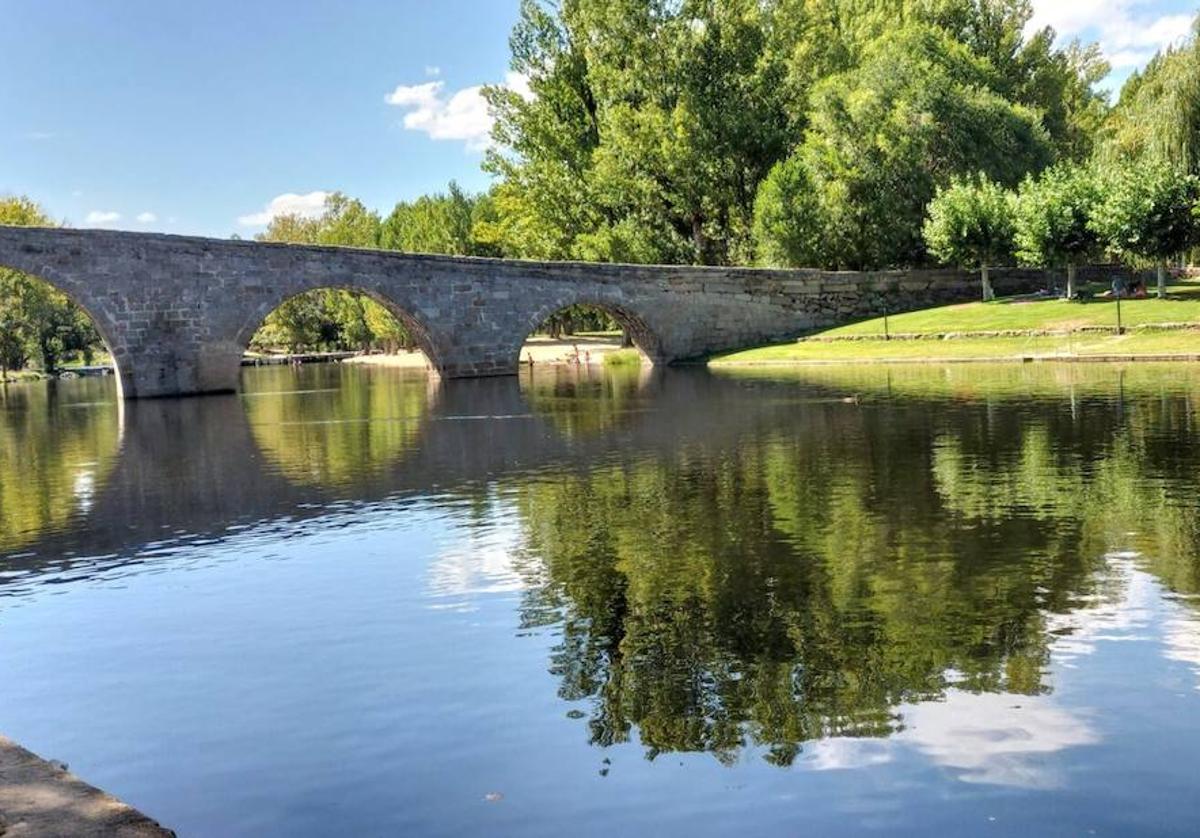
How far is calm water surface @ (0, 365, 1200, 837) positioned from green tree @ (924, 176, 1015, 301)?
115ft

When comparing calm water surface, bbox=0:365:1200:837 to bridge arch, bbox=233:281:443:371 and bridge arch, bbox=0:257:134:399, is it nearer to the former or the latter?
bridge arch, bbox=0:257:134:399

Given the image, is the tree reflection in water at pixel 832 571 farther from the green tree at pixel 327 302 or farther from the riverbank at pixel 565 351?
the green tree at pixel 327 302

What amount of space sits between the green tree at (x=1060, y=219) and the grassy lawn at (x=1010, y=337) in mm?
2194

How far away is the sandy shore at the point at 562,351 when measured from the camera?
2630 inches

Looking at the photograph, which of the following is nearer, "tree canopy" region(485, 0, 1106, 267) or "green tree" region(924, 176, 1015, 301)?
"green tree" region(924, 176, 1015, 301)

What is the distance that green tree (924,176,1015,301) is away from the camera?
52219mm

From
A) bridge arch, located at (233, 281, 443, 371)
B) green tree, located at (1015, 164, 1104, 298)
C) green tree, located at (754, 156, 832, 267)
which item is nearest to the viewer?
bridge arch, located at (233, 281, 443, 371)

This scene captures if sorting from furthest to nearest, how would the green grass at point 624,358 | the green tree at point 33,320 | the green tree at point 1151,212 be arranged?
the green tree at point 33,320
the green grass at point 624,358
the green tree at point 1151,212

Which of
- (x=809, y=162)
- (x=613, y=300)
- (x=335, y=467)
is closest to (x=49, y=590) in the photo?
(x=335, y=467)

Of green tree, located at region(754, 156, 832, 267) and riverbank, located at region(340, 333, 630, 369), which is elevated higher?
green tree, located at region(754, 156, 832, 267)

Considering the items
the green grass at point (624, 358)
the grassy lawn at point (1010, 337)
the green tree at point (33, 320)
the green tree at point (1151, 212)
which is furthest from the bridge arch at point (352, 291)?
the green tree at point (33, 320)

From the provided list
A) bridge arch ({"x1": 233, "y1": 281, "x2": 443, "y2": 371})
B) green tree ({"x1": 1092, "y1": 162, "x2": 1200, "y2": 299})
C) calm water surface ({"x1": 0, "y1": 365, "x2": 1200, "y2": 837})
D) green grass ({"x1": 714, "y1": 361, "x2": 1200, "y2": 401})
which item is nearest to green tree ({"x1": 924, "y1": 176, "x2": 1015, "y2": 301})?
green tree ({"x1": 1092, "y1": 162, "x2": 1200, "y2": 299})

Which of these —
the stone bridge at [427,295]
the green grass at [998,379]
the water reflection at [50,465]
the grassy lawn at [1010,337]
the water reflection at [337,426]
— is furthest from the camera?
the stone bridge at [427,295]

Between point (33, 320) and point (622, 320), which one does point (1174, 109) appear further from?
point (33, 320)
